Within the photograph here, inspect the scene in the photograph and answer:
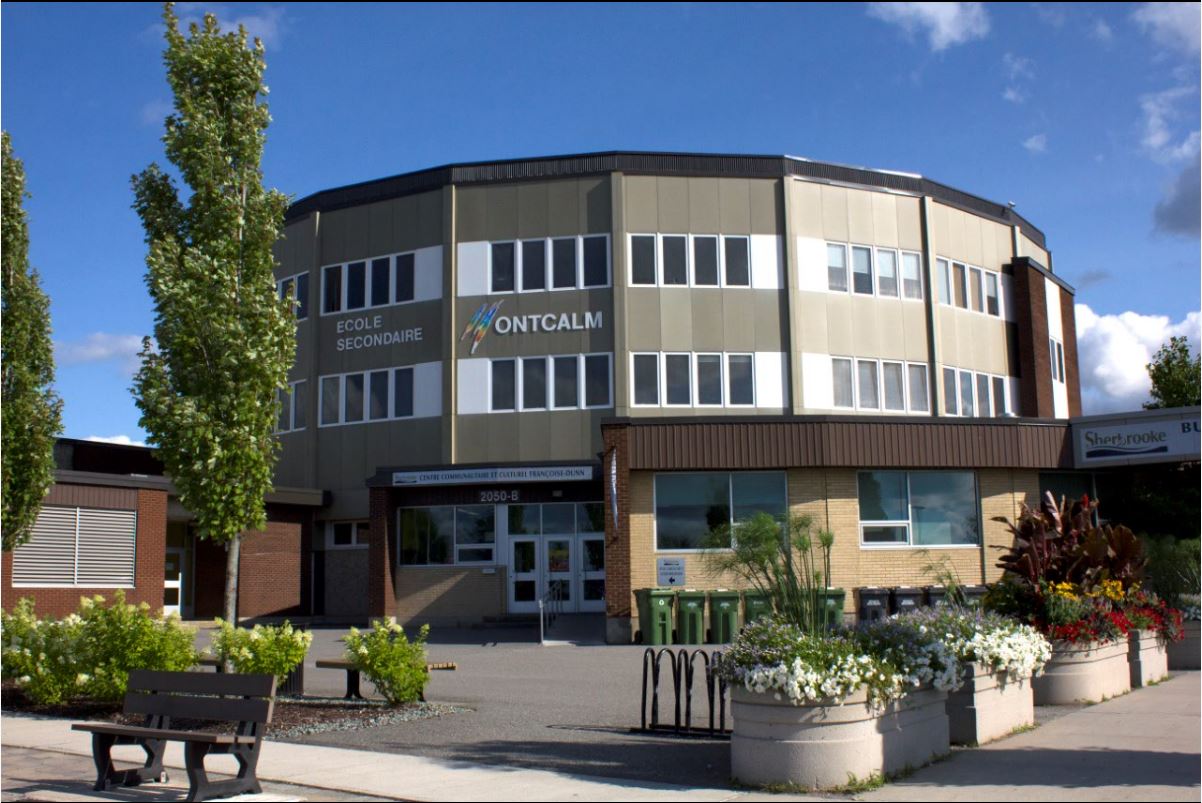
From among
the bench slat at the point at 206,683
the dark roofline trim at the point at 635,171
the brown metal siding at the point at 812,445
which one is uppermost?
the dark roofline trim at the point at 635,171

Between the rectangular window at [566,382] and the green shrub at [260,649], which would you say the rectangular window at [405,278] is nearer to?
the rectangular window at [566,382]

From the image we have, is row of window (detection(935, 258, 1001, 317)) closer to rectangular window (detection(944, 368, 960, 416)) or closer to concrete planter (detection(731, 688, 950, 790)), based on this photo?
rectangular window (detection(944, 368, 960, 416))

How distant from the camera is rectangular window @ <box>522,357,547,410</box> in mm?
32938

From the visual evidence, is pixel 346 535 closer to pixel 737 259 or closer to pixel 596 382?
pixel 596 382

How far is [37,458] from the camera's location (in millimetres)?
16047

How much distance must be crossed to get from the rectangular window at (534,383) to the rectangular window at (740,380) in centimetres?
512

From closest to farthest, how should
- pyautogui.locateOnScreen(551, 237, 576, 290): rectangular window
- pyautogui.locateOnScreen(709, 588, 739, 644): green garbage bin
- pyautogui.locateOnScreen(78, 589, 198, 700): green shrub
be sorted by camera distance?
pyautogui.locateOnScreen(78, 589, 198, 700): green shrub < pyautogui.locateOnScreen(709, 588, 739, 644): green garbage bin < pyautogui.locateOnScreen(551, 237, 576, 290): rectangular window

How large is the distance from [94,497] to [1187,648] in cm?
2210

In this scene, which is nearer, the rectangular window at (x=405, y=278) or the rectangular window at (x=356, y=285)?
the rectangular window at (x=405, y=278)

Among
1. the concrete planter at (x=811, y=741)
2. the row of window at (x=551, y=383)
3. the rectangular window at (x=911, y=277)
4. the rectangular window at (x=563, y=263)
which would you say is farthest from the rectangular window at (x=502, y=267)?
the concrete planter at (x=811, y=741)

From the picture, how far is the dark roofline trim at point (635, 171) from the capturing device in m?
33.4

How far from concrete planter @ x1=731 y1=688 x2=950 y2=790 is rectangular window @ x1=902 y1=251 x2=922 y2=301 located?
26.7 m

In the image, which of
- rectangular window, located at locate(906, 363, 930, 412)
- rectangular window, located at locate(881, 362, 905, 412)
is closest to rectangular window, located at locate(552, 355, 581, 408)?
rectangular window, located at locate(881, 362, 905, 412)

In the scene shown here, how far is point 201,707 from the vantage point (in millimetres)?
10141
